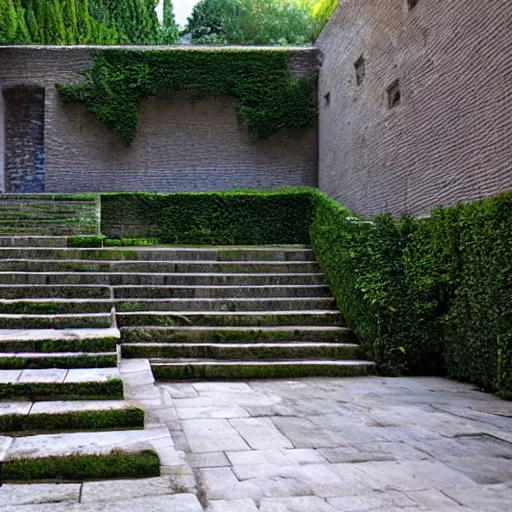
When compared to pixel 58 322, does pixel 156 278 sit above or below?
above

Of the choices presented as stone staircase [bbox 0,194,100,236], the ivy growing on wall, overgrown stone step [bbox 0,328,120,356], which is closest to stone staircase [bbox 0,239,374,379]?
overgrown stone step [bbox 0,328,120,356]

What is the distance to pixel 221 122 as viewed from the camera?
16.1 meters

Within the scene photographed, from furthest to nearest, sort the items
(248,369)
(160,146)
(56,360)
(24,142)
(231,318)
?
(24,142)
(160,146)
(231,318)
(248,369)
(56,360)

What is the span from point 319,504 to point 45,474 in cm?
129

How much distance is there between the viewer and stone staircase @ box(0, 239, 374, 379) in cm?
568

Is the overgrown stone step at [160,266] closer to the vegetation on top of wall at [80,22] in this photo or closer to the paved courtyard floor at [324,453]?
the paved courtyard floor at [324,453]

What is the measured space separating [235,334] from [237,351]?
0.38 metres

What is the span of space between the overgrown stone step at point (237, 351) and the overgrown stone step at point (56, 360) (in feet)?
4.91

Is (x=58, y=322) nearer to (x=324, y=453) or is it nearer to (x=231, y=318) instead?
(x=231, y=318)

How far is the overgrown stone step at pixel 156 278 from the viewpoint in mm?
7277

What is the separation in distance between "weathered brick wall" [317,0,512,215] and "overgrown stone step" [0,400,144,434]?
15.6 feet

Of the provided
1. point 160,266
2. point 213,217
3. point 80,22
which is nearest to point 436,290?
point 160,266

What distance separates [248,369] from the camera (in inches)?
229

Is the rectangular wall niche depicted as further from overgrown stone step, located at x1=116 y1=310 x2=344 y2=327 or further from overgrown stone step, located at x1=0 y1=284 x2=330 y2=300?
overgrown stone step, located at x1=116 y1=310 x2=344 y2=327
